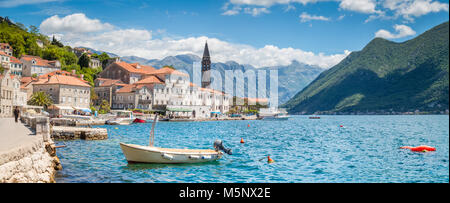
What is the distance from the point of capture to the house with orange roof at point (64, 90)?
236 feet

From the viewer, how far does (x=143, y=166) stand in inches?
683

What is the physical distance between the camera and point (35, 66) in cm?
8975

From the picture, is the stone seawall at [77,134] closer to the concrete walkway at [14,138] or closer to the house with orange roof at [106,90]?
the concrete walkway at [14,138]

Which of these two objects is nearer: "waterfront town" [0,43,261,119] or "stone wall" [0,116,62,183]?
"stone wall" [0,116,62,183]

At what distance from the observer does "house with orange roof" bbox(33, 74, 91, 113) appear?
236 ft

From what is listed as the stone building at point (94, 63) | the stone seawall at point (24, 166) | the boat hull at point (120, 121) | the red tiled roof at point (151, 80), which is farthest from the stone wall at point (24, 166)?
the stone building at point (94, 63)

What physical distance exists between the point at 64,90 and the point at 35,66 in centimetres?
2459

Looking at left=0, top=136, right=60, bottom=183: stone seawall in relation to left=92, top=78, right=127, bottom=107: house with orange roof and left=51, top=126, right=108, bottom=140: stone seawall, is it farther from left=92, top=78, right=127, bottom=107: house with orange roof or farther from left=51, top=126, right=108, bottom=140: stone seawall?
left=92, top=78, right=127, bottom=107: house with orange roof

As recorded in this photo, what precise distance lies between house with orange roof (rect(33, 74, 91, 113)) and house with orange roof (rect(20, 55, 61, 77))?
13669 millimetres

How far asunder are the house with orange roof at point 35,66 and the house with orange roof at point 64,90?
13.7 meters

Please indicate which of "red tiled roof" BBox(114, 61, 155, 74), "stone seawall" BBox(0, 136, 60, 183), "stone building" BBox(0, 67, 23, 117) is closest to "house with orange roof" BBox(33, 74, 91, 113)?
"stone building" BBox(0, 67, 23, 117)
